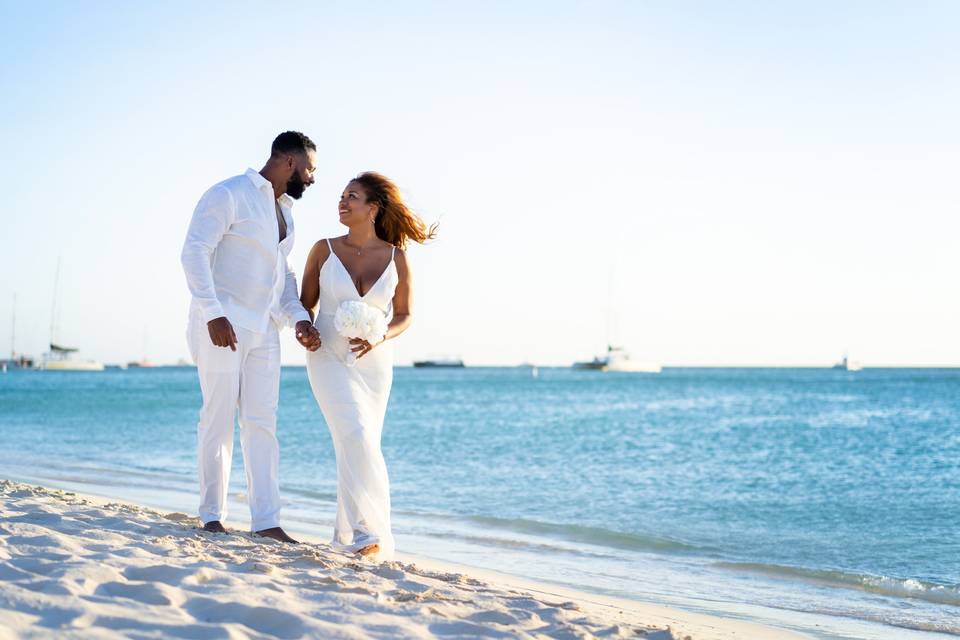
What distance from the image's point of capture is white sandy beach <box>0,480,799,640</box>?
125 inches

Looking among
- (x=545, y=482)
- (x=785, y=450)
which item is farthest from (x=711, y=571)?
(x=785, y=450)

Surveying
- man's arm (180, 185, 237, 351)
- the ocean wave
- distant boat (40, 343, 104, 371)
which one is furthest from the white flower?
distant boat (40, 343, 104, 371)

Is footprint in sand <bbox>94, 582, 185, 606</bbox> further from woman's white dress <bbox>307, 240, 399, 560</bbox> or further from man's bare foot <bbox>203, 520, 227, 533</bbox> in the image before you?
woman's white dress <bbox>307, 240, 399, 560</bbox>

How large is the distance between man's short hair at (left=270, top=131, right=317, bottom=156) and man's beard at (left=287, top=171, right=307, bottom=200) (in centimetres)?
14

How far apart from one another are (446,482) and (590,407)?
28.1 m

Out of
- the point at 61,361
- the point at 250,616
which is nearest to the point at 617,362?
the point at 61,361

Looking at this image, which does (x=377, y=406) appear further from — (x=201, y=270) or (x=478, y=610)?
(x=478, y=610)

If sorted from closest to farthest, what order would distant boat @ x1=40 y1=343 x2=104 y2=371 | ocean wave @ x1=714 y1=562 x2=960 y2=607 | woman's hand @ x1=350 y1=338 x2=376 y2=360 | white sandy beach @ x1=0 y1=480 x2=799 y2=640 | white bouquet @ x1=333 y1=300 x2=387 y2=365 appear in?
white sandy beach @ x1=0 y1=480 x2=799 y2=640
white bouquet @ x1=333 y1=300 x2=387 y2=365
woman's hand @ x1=350 y1=338 x2=376 y2=360
ocean wave @ x1=714 y1=562 x2=960 y2=607
distant boat @ x1=40 y1=343 x2=104 y2=371

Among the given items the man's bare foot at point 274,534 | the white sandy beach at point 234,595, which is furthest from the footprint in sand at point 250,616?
the man's bare foot at point 274,534

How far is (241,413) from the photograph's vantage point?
17.5ft

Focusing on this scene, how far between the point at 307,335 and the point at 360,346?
315mm

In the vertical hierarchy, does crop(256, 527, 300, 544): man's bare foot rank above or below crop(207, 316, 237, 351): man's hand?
below

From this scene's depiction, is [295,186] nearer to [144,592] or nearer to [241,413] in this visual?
[241,413]

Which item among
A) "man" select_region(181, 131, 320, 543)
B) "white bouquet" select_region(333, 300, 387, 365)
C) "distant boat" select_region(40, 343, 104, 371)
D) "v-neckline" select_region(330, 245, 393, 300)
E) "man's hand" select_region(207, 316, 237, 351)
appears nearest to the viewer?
"man's hand" select_region(207, 316, 237, 351)
